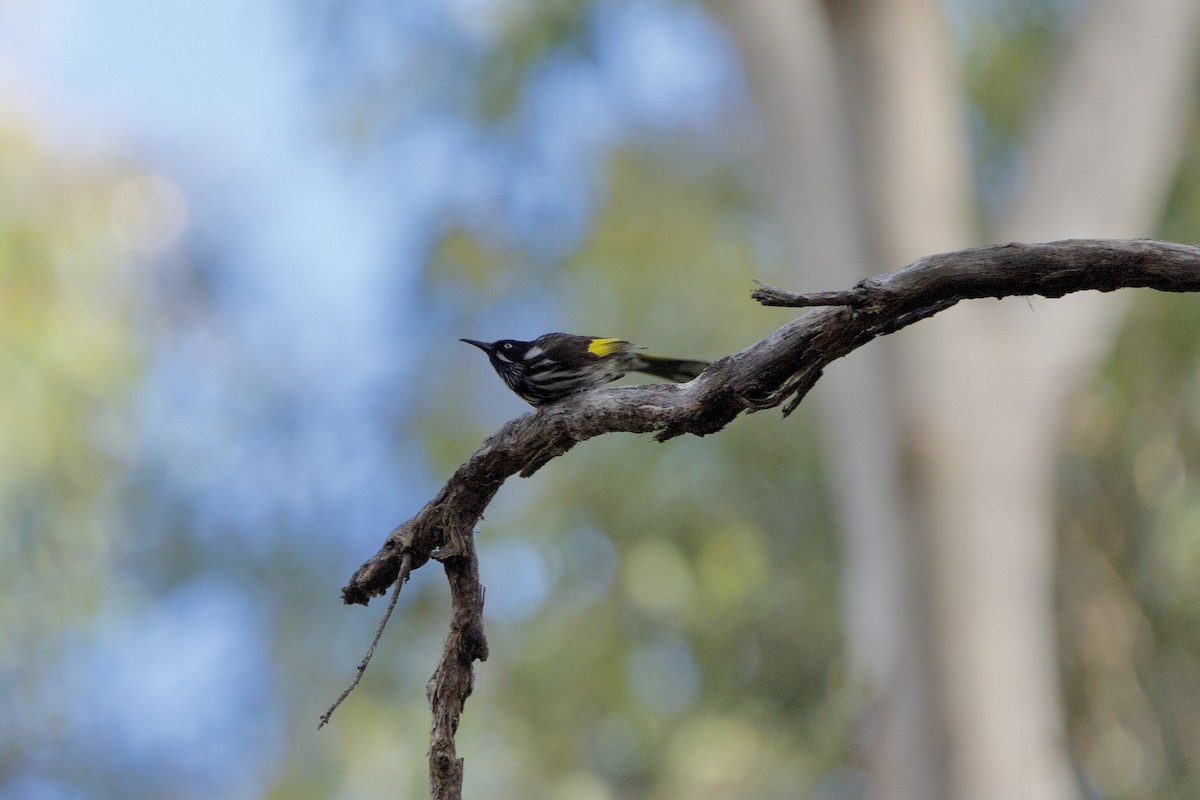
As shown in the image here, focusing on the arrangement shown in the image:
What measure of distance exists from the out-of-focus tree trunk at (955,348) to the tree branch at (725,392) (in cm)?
555

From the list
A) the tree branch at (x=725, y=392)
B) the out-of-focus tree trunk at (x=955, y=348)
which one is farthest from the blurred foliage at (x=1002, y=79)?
the tree branch at (x=725, y=392)

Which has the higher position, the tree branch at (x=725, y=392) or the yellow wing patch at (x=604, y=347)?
the yellow wing patch at (x=604, y=347)

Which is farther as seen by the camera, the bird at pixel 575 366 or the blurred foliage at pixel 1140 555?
the blurred foliage at pixel 1140 555

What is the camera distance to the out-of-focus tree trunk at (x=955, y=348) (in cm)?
772

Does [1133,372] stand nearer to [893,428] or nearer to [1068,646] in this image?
[1068,646]

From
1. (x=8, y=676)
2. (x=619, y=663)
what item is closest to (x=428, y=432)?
(x=619, y=663)

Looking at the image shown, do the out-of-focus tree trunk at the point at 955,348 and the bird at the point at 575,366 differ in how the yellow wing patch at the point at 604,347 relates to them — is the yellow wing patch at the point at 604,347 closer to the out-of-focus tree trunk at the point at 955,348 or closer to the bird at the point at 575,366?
the bird at the point at 575,366

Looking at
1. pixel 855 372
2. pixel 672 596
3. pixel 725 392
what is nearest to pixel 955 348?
pixel 855 372

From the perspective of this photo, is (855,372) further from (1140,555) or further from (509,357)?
(1140,555)

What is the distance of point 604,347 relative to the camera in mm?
3652

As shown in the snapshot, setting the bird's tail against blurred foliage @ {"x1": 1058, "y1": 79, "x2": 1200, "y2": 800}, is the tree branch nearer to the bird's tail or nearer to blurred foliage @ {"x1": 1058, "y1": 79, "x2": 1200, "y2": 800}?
the bird's tail

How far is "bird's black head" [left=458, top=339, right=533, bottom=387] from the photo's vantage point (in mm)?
3635

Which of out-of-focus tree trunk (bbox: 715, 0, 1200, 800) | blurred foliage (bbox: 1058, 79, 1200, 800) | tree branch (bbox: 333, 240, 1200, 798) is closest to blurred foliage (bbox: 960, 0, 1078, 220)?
blurred foliage (bbox: 1058, 79, 1200, 800)

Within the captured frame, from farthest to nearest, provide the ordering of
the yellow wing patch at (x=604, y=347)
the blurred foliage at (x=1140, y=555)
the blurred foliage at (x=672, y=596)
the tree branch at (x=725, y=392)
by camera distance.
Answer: the blurred foliage at (x=672, y=596) → the blurred foliage at (x=1140, y=555) → the yellow wing patch at (x=604, y=347) → the tree branch at (x=725, y=392)
